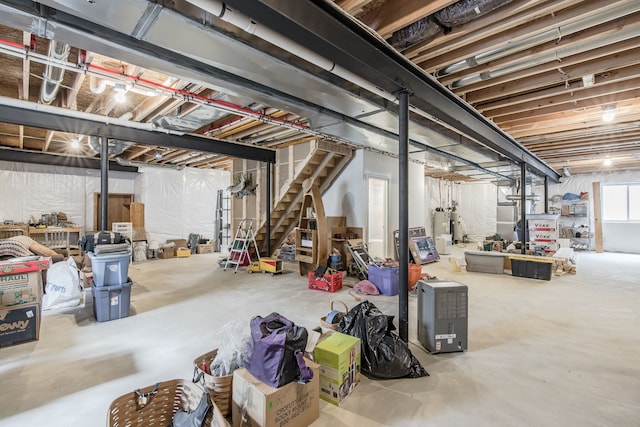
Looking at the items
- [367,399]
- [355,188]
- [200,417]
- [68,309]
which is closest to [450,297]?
[367,399]

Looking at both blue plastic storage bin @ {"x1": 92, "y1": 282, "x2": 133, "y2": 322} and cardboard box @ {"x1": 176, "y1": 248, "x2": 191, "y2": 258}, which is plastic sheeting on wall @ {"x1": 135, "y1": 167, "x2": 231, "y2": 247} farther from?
blue plastic storage bin @ {"x1": 92, "y1": 282, "x2": 133, "y2": 322}

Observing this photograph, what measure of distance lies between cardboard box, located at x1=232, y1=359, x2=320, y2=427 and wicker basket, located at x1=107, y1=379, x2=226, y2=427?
0.71 feet

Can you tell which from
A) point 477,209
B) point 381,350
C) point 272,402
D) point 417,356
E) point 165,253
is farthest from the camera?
point 477,209

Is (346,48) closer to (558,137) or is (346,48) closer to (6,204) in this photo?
(558,137)

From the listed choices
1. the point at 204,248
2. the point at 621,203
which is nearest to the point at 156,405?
the point at 204,248

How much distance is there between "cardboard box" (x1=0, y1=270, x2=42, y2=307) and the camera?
2.84 metres

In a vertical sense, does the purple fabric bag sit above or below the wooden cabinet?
below

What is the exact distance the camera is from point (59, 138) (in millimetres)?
6297

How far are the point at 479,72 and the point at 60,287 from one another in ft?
18.9

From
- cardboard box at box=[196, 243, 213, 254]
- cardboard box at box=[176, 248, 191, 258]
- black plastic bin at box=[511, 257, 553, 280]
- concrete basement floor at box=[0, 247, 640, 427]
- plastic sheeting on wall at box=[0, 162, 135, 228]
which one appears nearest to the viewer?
concrete basement floor at box=[0, 247, 640, 427]

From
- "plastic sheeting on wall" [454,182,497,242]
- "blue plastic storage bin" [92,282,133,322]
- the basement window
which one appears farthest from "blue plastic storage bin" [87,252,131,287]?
the basement window

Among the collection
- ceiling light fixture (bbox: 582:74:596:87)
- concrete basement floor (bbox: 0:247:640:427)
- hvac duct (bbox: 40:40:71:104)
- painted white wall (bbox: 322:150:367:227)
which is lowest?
concrete basement floor (bbox: 0:247:640:427)

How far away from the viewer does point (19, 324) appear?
2896mm

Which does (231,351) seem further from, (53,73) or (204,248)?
(204,248)
